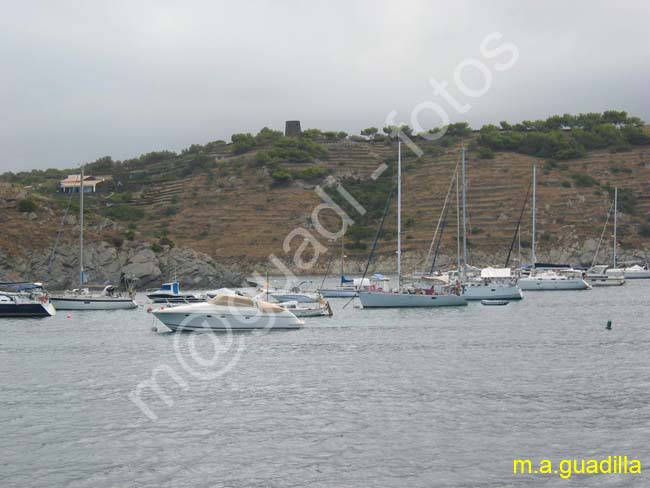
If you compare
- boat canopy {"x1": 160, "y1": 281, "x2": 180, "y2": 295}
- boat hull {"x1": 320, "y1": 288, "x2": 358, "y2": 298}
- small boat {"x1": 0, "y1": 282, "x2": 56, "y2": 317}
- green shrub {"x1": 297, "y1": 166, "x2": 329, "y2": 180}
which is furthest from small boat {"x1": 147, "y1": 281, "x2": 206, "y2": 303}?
green shrub {"x1": 297, "y1": 166, "x2": 329, "y2": 180}

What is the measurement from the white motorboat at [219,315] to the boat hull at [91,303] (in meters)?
20.0

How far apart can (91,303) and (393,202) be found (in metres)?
81.9

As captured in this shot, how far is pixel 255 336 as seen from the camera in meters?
45.1

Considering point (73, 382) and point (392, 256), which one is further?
point (392, 256)

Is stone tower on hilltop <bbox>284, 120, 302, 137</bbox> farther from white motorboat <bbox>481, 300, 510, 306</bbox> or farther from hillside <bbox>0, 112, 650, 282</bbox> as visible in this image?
white motorboat <bbox>481, 300, 510, 306</bbox>

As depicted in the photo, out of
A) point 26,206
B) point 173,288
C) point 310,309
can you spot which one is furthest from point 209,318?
point 26,206

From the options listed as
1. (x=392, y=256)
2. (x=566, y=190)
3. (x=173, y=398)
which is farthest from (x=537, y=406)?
(x=566, y=190)

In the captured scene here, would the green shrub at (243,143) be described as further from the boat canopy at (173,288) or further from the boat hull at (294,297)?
the boat hull at (294,297)

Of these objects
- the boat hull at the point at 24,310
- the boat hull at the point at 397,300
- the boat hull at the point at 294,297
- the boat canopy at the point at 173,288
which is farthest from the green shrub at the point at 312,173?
the boat hull at the point at 24,310

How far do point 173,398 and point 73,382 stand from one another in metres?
5.21

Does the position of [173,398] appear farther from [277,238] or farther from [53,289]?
[277,238]

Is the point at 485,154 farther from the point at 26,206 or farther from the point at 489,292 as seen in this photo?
the point at 489,292

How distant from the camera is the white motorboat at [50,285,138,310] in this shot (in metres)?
63.4

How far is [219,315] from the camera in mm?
45062
